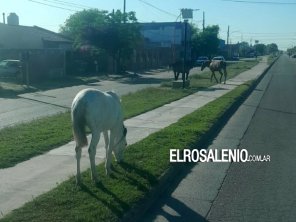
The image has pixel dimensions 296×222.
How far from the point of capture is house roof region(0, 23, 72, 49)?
45.3m

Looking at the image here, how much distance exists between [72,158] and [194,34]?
81.6 m

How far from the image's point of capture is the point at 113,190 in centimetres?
698

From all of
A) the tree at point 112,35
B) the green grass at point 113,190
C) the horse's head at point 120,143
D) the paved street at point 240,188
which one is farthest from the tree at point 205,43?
the horse's head at point 120,143

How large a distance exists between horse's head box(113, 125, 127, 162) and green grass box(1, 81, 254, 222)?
172 mm

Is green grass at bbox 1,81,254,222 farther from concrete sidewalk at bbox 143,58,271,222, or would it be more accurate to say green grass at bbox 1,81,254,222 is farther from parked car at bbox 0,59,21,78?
parked car at bbox 0,59,21,78

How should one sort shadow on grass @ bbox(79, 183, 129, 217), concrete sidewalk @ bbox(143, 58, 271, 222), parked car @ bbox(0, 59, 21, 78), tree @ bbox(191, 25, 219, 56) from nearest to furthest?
shadow on grass @ bbox(79, 183, 129, 217), concrete sidewalk @ bbox(143, 58, 271, 222), parked car @ bbox(0, 59, 21, 78), tree @ bbox(191, 25, 219, 56)

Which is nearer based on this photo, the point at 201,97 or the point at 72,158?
the point at 72,158

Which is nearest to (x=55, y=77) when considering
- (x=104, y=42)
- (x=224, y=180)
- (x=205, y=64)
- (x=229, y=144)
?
(x=104, y=42)

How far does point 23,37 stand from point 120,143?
41541 mm

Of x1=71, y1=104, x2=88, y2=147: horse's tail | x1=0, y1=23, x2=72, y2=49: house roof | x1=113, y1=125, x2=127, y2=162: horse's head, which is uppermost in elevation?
x1=0, y1=23, x2=72, y2=49: house roof

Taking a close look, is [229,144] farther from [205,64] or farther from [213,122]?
[205,64]

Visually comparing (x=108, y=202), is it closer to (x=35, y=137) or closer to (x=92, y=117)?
(x=92, y=117)

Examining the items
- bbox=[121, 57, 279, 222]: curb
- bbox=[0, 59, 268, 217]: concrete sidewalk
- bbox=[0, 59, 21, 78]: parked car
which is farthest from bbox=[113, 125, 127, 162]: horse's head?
bbox=[0, 59, 21, 78]: parked car

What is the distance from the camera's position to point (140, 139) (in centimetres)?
1141
